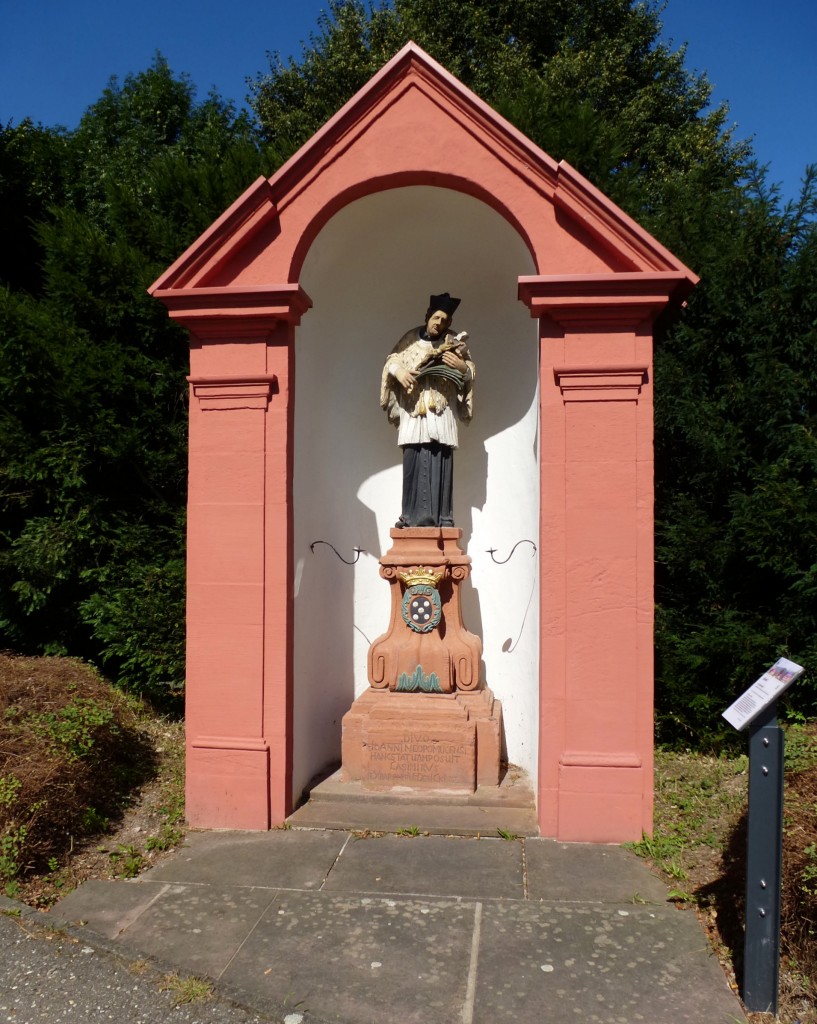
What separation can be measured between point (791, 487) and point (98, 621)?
→ 18.7ft

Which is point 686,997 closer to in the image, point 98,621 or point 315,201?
point 315,201

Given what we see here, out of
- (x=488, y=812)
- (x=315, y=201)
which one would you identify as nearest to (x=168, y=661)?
(x=488, y=812)

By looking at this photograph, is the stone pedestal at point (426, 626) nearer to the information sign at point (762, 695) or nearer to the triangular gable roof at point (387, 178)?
the triangular gable roof at point (387, 178)

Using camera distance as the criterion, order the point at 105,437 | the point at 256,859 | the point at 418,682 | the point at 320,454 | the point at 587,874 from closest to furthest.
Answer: the point at 587,874 → the point at 256,859 → the point at 418,682 → the point at 320,454 → the point at 105,437

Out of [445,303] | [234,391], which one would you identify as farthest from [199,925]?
[445,303]

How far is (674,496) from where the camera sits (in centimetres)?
639

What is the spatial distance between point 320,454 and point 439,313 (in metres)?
1.31

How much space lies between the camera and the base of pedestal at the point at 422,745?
16.4 feet

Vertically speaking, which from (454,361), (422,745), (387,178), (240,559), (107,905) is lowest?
(107,905)

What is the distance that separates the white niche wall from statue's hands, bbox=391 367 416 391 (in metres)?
0.63

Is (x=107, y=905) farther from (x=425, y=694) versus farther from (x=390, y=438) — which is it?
(x=390, y=438)

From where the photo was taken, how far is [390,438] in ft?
20.2

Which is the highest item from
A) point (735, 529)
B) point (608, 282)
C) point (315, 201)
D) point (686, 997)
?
→ point (315, 201)

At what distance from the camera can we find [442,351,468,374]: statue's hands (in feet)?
17.6
